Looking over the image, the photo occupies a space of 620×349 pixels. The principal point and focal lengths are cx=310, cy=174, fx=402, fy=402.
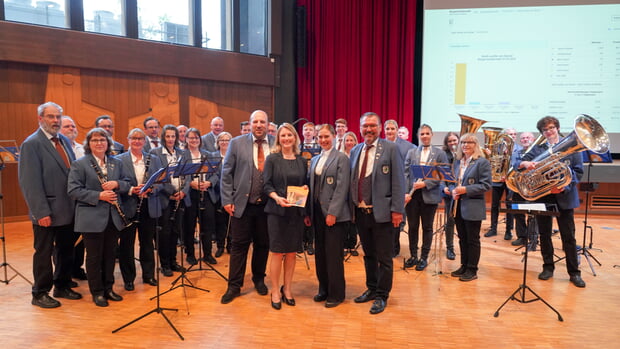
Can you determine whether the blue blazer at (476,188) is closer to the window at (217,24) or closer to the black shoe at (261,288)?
the black shoe at (261,288)

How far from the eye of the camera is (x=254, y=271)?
4.12m

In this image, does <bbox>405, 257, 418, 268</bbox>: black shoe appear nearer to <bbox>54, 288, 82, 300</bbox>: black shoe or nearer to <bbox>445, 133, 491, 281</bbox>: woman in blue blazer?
<bbox>445, 133, 491, 281</bbox>: woman in blue blazer

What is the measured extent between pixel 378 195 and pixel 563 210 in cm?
221

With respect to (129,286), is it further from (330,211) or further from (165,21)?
(165,21)

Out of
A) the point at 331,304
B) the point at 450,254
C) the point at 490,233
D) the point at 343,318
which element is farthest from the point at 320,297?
the point at 490,233

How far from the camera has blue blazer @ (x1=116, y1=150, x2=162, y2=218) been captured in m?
3.86

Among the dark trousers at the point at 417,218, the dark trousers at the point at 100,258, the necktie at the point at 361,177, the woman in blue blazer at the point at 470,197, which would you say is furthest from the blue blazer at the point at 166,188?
the woman in blue blazer at the point at 470,197

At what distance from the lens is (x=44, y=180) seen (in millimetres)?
3572

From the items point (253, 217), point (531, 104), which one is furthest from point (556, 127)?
point (531, 104)

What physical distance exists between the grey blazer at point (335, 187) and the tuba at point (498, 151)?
2263 mm

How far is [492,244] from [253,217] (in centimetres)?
411

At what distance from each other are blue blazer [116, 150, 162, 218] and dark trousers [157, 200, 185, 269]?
0.28 m

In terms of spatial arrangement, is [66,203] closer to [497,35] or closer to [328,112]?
[328,112]

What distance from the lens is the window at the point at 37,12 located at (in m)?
6.79
